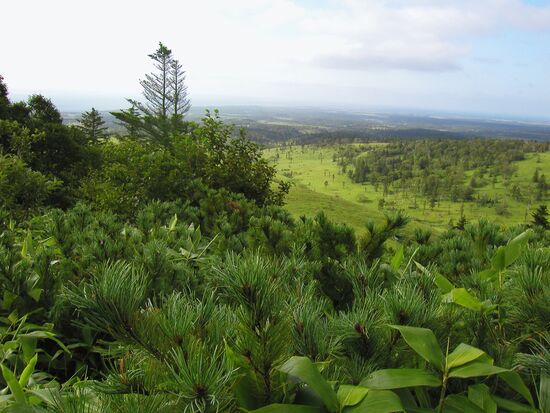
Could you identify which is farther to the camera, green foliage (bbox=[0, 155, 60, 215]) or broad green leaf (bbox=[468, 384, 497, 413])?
green foliage (bbox=[0, 155, 60, 215])

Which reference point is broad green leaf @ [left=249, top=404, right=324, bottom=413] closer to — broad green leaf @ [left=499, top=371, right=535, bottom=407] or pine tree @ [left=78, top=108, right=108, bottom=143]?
broad green leaf @ [left=499, top=371, right=535, bottom=407]

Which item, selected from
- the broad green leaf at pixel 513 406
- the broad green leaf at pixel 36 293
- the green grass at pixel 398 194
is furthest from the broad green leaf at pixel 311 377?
the green grass at pixel 398 194

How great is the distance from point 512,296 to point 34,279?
175cm

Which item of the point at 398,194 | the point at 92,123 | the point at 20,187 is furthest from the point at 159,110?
the point at 398,194

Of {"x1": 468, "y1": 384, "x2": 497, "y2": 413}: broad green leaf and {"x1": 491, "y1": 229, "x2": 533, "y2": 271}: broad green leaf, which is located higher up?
{"x1": 491, "y1": 229, "x2": 533, "y2": 271}: broad green leaf

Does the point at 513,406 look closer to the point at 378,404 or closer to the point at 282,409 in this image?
the point at 378,404

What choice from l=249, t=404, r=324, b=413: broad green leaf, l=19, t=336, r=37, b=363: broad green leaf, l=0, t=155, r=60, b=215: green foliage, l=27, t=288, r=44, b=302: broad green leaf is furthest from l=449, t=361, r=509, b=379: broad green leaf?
l=0, t=155, r=60, b=215: green foliage

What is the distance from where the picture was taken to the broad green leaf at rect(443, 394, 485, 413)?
2.90 ft

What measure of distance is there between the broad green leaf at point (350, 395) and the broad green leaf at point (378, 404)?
0.04 ft

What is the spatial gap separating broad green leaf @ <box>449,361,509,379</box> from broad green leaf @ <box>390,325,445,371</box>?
0.04m

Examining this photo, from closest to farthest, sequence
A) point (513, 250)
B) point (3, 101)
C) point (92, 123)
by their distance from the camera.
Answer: point (513, 250), point (3, 101), point (92, 123)

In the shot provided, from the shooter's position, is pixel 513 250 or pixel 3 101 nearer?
pixel 513 250

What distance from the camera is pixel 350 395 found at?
0.82 meters

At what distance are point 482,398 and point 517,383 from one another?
0.10 m
